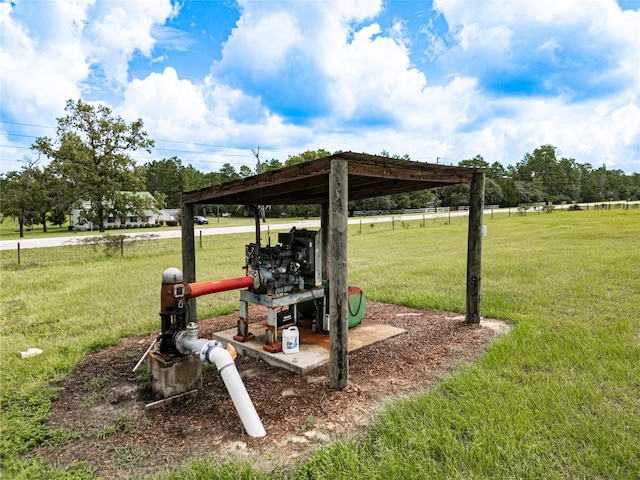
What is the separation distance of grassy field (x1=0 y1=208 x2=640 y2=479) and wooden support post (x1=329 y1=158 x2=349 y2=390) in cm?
65

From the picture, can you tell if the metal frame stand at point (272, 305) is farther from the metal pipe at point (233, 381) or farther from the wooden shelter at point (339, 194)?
the metal pipe at point (233, 381)

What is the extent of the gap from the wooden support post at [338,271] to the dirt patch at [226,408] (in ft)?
0.74

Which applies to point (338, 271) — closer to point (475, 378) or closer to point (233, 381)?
point (233, 381)

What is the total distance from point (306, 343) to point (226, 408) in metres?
1.56

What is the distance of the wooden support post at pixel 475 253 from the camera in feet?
17.8

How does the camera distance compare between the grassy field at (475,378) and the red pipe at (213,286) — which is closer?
the grassy field at (475,378)

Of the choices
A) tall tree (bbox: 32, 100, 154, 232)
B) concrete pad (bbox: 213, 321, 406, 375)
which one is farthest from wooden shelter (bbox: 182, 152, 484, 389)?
tall tree (bbox: 32, 100, 154, 232)

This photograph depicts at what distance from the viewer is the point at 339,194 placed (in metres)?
3.39

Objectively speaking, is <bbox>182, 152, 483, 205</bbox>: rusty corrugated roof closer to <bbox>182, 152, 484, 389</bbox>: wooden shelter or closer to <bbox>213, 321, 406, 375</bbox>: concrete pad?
<bbox>182, 152, 484, 389</bbox>: wooden shelter

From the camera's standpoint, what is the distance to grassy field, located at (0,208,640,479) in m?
2.44

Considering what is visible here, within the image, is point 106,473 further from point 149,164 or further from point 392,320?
point 149,164

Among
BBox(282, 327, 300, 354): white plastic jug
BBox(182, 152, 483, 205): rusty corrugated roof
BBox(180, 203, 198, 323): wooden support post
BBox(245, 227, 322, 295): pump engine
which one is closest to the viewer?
BBox(182, 152, 483, 205): rusty corrugated roof

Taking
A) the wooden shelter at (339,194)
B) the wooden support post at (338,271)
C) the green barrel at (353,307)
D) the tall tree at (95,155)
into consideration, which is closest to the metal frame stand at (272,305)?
the green barrel at (353,307)

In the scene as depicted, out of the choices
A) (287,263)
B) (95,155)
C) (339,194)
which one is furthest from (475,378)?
(95,155)
